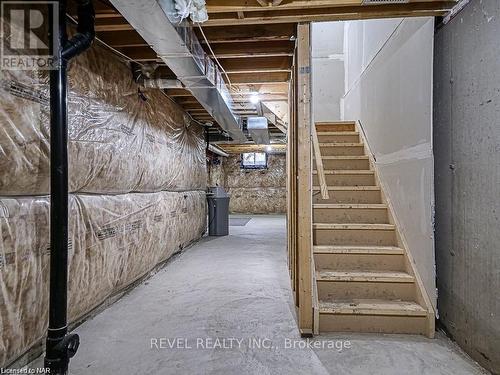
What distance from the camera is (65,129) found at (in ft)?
5.72

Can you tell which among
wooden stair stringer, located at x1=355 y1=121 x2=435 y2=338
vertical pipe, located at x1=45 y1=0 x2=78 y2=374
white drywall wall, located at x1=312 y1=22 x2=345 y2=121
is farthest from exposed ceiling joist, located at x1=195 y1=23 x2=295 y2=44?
white drywall wall, located at x1=312 y1=22 x2=345 y2=121

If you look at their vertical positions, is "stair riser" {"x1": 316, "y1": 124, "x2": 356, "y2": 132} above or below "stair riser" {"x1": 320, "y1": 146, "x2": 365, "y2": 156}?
above

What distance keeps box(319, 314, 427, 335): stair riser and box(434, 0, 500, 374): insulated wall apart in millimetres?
210

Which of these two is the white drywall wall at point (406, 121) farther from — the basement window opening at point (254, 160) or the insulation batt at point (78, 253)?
the basement window opening at point (254, 160)

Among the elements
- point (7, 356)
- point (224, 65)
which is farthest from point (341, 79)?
point (7, 356)

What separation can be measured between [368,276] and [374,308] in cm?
29

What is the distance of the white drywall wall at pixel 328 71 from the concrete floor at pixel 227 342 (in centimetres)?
351

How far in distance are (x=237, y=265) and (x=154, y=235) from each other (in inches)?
46.4

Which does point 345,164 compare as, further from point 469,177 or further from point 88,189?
point 88,189

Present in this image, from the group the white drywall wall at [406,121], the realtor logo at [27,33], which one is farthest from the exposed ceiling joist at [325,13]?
the realtor logo at [27,33]

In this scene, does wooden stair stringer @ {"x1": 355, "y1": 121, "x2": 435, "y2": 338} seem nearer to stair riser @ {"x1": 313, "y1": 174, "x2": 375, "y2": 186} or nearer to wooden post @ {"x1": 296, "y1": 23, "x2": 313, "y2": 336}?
stair riser @ {"x1": 313, "y1": 174, "x2": 375, "y2": 186}

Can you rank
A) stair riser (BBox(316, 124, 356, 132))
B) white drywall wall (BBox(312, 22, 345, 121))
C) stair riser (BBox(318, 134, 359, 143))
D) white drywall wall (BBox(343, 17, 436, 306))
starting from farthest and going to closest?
1. white drywall wall (BBox(312, 22, 345, 121))
2. stair riser (BBox(316, 124, 356, 132))
3. stair riser (BBox(318, 134, 359, 143))
4. white drywall wall (BBox(343, 17, 436, 306))

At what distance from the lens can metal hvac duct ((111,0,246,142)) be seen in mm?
1677

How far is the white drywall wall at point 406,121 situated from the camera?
224cm
